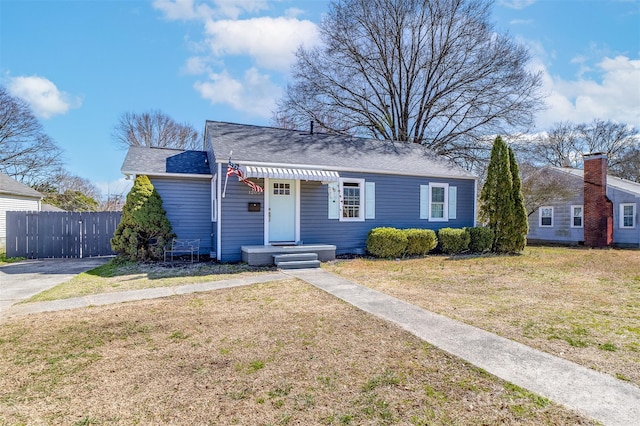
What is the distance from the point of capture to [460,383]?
10.5ft

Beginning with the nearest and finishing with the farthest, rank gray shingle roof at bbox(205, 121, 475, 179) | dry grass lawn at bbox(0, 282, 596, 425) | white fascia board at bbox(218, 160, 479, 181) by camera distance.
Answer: dry grass lawn at bbox(0, 282, 596, 425) → white fascia board at bbox(218, 160, 479, 181) → gray shingle roof at bbox(205, 121, 475, 179)

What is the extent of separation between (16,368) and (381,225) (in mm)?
10955

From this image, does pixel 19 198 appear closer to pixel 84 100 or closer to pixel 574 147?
pixel 84 100

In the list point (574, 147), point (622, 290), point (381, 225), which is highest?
point (574, 147)

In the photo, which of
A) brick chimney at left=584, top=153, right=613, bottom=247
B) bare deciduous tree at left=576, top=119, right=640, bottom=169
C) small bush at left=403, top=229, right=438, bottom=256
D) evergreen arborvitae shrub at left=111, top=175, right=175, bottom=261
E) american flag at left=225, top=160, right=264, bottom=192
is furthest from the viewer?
bare deciduous tree at left=576, top=119, right=640, bottom=169

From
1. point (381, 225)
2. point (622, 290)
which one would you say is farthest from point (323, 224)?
point (622, 290)

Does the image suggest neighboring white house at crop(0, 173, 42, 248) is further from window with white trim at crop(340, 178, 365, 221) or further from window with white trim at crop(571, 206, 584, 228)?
window with white trim at crop(571, 206, 584, 228)

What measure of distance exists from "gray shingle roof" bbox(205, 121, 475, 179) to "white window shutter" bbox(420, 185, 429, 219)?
1.87ft

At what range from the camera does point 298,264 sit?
9.79 m

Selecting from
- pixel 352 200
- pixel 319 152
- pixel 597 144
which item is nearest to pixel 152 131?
pixel 319 152

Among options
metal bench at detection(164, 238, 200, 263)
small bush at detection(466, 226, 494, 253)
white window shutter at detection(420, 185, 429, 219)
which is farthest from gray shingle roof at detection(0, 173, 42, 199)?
small bush at detection(466, 226, 494, 253)

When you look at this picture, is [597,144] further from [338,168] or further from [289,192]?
[289,192]

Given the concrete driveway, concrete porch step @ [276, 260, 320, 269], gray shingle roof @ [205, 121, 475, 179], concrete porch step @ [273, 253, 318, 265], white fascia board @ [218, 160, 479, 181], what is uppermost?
gray shingle roof @ [205, 121, 475, 179]

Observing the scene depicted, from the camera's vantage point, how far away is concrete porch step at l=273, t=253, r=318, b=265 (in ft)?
32.7
